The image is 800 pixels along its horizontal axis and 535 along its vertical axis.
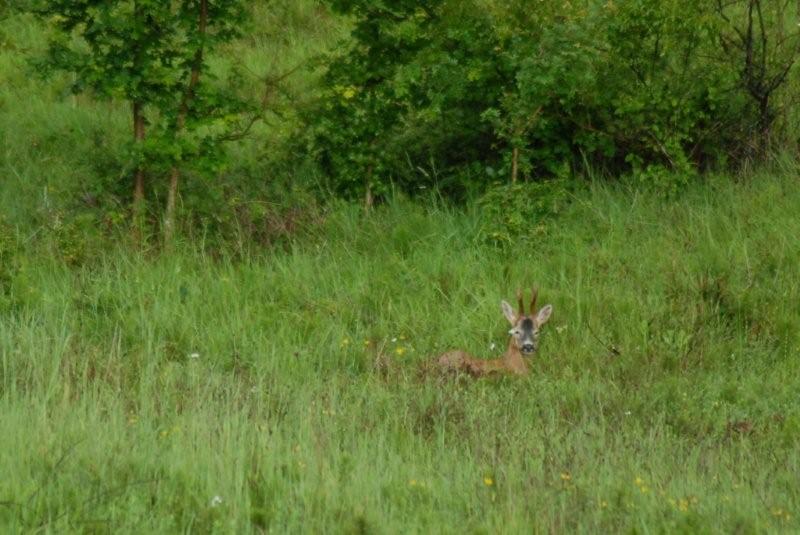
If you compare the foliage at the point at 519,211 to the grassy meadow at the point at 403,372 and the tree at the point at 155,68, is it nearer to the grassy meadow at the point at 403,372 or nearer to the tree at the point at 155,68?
the grassy meadow at the point at 403,372

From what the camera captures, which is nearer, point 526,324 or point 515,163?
point 526,324

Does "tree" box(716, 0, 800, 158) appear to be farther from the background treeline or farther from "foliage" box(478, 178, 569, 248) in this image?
"foliage" box(478, 178, 569, 248)

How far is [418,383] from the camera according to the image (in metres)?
9.52

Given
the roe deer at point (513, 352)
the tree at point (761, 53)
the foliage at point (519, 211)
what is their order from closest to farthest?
the roe deer at point (513, 352) < the foliage at point (519, 211) < the tree at point (761, 53)

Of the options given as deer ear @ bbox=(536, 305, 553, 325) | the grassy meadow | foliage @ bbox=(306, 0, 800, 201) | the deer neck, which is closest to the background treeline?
foliage @ bbox=(306, 0, 800, 201)

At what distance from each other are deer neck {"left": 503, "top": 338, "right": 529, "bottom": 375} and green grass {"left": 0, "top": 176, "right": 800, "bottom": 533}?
129mm

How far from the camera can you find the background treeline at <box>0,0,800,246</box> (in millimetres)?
12344

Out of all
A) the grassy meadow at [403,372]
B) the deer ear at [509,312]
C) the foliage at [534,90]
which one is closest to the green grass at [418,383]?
the grassy meadow at [403,372]

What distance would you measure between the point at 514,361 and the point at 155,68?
4.29 meters

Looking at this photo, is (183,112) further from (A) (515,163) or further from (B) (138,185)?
(A) (515,163)

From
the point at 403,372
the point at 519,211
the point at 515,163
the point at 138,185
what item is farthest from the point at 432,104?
the point at 403,372

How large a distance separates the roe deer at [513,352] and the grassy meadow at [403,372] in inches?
7.4

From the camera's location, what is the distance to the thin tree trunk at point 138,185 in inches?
486

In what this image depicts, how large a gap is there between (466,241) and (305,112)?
2.08m
